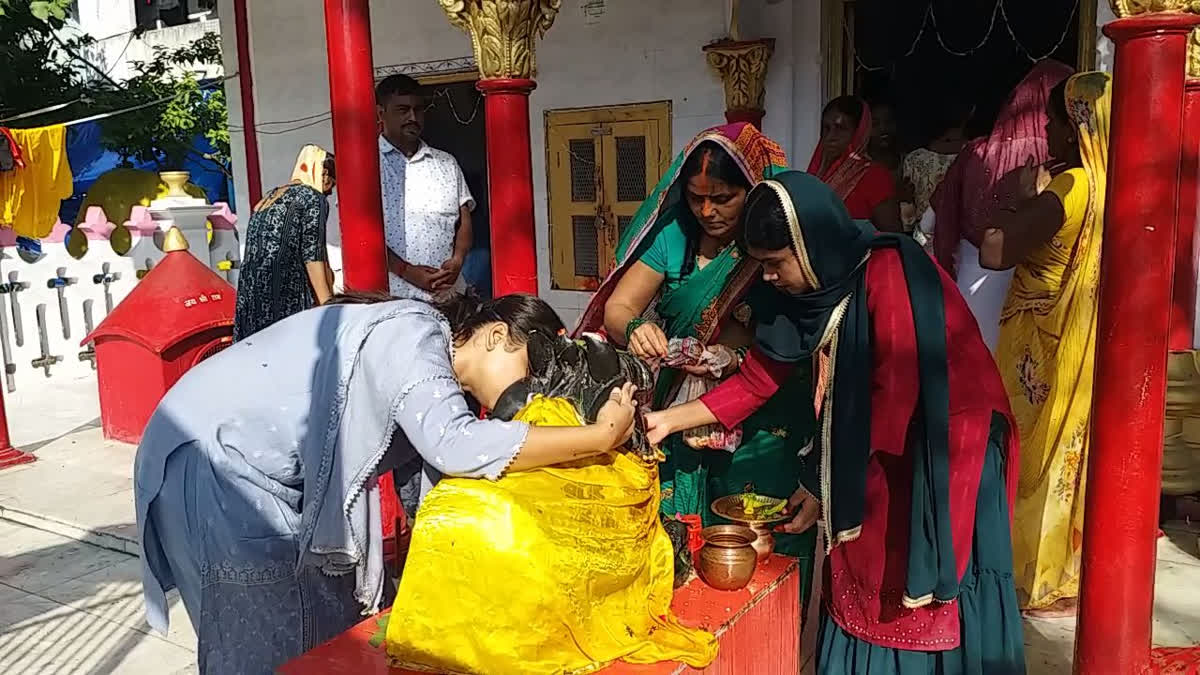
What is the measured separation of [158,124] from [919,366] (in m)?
17.4

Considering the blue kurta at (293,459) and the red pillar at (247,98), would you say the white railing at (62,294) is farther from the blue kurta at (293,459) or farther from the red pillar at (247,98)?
the blue kurta at (293,459)

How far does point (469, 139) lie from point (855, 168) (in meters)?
3.98

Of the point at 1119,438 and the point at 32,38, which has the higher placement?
the point at 32,38

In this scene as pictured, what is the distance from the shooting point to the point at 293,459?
7.31 feet

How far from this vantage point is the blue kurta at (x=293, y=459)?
6.65ft

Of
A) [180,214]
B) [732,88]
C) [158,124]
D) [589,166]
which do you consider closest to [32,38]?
[158,124]

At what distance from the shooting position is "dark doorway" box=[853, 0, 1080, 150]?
21.3 feet

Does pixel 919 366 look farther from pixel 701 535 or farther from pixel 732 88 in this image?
pixel 732 88

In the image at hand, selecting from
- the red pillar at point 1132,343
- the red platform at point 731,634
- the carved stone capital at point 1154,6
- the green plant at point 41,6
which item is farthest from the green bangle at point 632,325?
the green plant at point 41,6

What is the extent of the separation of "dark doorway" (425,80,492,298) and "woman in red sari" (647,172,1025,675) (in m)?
5.64

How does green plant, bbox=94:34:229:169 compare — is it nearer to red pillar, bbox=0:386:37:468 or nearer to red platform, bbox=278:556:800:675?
red pillar, bbox=0:386:37:468

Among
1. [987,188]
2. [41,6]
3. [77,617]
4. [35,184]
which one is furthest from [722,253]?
[41,6]

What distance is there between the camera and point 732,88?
6.18 metres

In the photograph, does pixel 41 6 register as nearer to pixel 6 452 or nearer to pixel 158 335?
pixel 6 452
